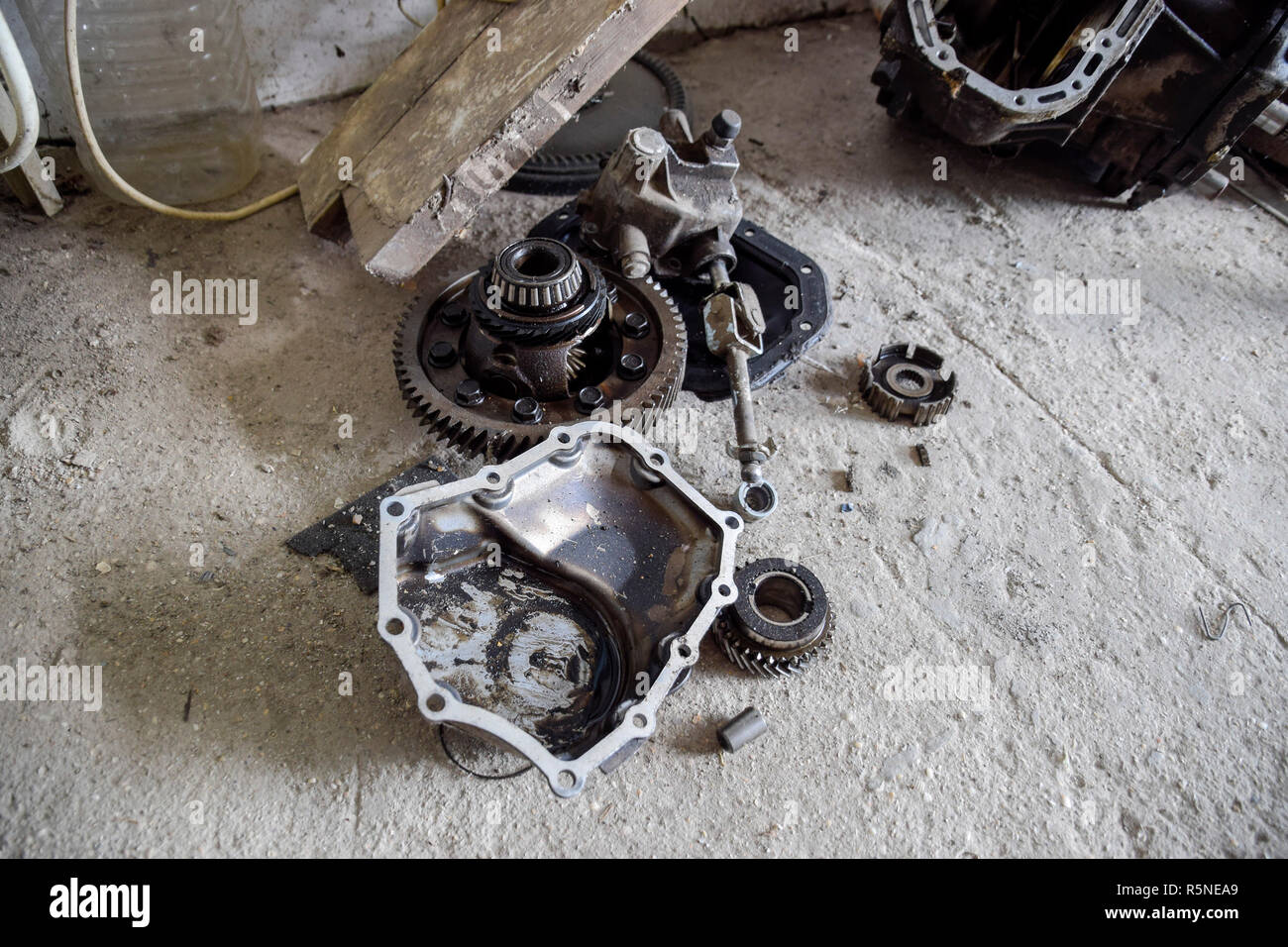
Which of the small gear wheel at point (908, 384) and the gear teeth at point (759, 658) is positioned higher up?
the small gear wheel at point (908, 384)

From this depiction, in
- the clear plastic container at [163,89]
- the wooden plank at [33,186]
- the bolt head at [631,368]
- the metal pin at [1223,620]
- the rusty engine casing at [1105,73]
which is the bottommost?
the wooden plank at [33,186]

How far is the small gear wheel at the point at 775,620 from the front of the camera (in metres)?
2.18

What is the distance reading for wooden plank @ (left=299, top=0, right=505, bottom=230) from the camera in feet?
9.33

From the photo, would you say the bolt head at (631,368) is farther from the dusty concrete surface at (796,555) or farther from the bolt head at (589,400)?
the dusty concrete surface at (796,555)

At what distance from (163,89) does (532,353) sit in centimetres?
203

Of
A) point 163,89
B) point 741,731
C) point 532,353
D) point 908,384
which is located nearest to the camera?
point 741,731

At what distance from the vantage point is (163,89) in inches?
125

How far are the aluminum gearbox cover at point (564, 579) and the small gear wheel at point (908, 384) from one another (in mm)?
987

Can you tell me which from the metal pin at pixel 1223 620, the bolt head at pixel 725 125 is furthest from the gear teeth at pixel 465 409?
the metal pin at pixel 1223 620

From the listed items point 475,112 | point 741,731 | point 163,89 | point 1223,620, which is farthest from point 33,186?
point 1223,620

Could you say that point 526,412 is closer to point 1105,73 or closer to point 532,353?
point 532,353

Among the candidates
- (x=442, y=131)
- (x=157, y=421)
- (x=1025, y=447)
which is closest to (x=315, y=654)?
(x=157, y=421)

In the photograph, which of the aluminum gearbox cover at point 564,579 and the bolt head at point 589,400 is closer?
the aluminum gearbox cover at point 564,579

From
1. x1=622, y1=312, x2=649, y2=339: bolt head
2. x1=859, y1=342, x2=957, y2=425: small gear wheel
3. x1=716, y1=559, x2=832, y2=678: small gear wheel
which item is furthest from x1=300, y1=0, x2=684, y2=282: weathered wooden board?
x1=716, y1=559, x2=832, y2=678: small gear wheel
